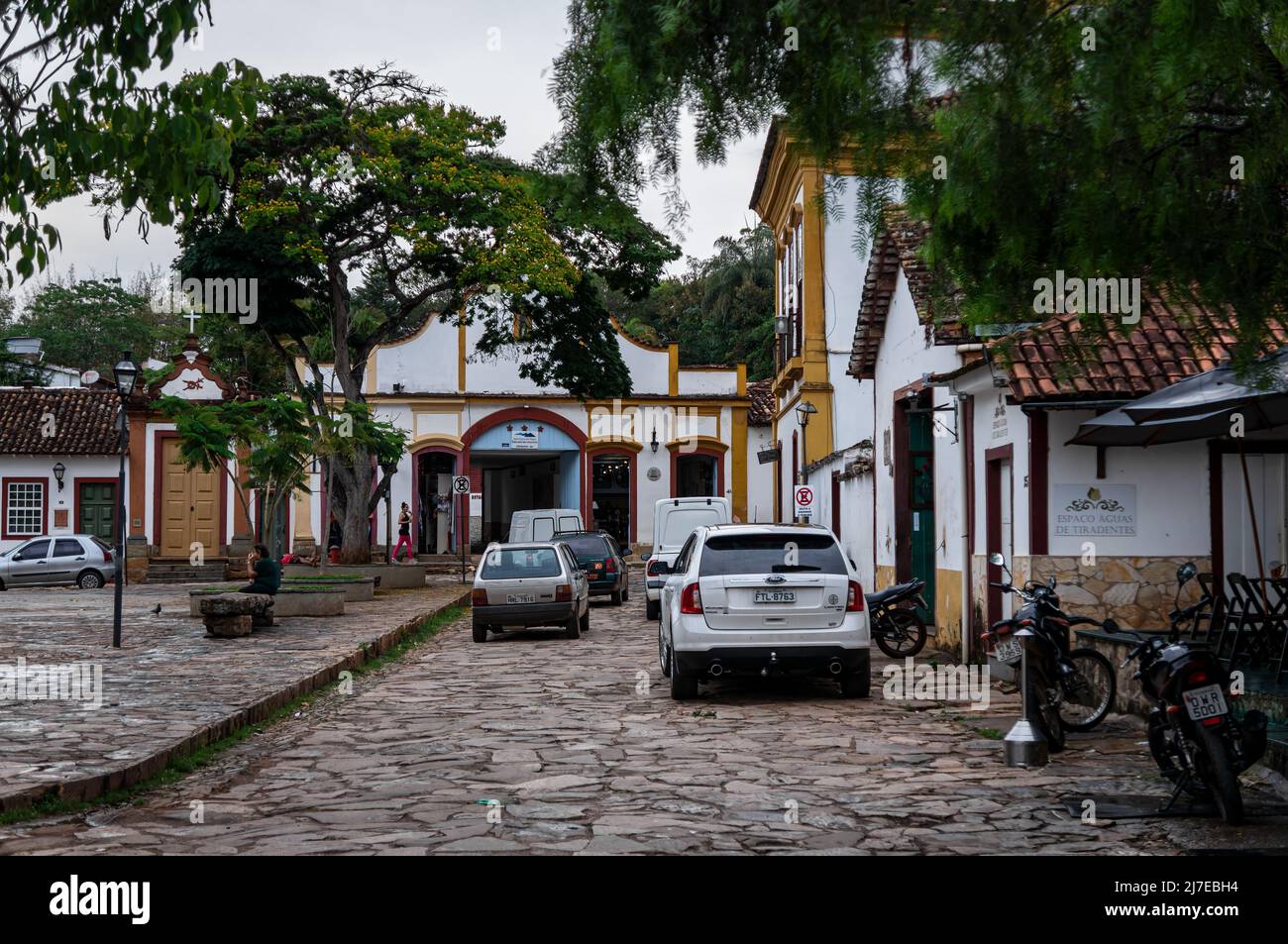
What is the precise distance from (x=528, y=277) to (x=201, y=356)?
1687 centimetres

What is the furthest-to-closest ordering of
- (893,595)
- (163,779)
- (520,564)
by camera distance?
(520,564), (893,595), (163,779)

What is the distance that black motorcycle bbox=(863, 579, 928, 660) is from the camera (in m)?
16.3

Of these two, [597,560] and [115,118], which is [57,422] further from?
[115,118]

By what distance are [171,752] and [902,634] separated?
940 cm

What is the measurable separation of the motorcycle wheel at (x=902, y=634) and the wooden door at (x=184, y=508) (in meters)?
28.8

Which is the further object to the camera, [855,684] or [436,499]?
[436,499]

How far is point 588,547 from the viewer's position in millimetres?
28047

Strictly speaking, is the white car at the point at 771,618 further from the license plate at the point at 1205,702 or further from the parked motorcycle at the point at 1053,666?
the license plate at the point at 1205,702

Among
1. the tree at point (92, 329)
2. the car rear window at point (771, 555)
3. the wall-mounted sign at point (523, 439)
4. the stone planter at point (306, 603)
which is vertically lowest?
the stone planter at point (306, 603)

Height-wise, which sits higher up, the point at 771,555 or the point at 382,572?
the point at 771,555

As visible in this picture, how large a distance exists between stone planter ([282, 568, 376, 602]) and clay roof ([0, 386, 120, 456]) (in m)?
17.8

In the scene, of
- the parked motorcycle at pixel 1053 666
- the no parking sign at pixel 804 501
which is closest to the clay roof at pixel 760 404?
the no parking sign at pixel 804 501

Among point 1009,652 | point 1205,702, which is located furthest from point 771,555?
point 1205,702

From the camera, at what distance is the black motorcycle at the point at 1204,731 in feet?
24.0
